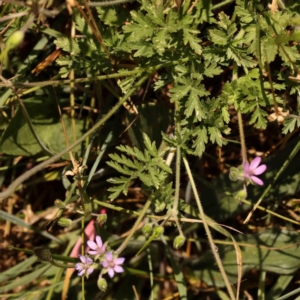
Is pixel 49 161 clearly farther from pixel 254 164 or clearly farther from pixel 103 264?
pixel 254 164

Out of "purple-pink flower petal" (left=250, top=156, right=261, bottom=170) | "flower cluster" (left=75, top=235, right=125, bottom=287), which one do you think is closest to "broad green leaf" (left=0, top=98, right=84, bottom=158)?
"flower cluster" (left=75, top=235, right=125, bottom=287)

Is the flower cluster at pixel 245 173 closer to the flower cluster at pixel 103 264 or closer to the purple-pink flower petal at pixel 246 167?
the purple-pink flower petal at pixel 246 167

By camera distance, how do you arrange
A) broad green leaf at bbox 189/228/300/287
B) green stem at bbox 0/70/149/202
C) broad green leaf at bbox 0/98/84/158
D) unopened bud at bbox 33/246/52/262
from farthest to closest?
1. broad green leaf at bbox 0/98/84/158
2. broad green leaf at bbox 189/228/300/287
3. unopened bud at bbox 33/246/52/262
4. green stem at bbox 0/70/149/202

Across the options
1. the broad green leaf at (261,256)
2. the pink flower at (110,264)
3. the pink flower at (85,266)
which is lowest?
the broad green leaf at (261,256)

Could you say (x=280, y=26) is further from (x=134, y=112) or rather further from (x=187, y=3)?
(x=134, y=112)

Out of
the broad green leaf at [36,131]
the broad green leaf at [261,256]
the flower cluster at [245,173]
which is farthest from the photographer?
the broad green leaf at [36,131]

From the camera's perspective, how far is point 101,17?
166cm

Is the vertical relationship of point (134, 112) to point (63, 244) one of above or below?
above

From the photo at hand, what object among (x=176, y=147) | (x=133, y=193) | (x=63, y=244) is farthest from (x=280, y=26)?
(x=63, y=244)

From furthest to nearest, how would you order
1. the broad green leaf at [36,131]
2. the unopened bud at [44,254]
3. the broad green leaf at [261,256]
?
the broad green leaf at [36,131]
the broad green leaf at [261,256]
the unopened bud at [44,254]

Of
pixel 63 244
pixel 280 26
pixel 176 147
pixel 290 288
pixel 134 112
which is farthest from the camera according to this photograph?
pixel 63 244

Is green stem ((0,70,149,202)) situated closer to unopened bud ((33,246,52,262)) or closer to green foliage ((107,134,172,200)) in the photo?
green foliage ((107,134,172,200))

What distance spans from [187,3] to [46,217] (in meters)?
1.18

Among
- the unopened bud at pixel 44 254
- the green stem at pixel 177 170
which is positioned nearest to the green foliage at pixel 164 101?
the green stem at pixel 177 170
